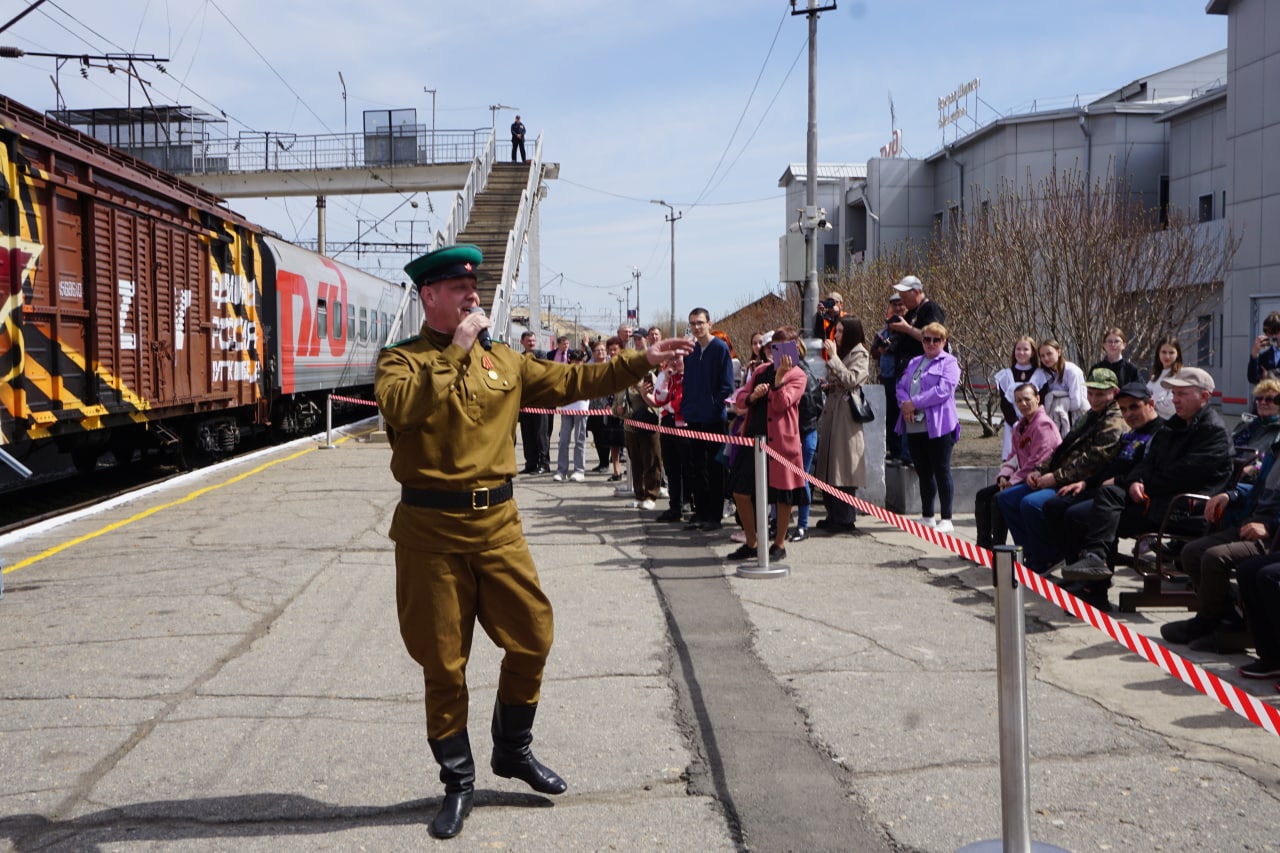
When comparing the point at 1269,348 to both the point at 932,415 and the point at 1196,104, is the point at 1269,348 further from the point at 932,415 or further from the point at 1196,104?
the point at 1196,104

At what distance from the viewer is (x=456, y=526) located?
4.13 meters

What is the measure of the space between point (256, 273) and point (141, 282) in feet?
17.2

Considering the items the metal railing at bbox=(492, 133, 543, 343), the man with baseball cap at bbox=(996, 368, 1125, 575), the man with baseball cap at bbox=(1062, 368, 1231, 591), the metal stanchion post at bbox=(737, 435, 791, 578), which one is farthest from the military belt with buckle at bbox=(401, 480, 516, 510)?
the metal railing at bbox=(492, 133, 543, 343)

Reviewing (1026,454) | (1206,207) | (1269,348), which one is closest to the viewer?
(1026,454)

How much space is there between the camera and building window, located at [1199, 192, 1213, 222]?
1415 inches

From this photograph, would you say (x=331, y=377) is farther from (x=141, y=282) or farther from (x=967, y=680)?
(x=967, y=680)

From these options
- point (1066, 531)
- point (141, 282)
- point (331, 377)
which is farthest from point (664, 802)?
point (331, 377)

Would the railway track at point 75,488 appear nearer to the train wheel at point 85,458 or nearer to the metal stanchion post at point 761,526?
the train wheel at point 85,458

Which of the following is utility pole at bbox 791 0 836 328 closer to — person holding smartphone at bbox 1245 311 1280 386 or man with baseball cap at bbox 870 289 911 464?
man with baseball cap at bbox 870 289 911 464

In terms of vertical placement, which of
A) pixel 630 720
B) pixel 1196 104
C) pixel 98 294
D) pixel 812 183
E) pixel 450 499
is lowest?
pixel 630 720

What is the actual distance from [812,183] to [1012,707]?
15676 mm

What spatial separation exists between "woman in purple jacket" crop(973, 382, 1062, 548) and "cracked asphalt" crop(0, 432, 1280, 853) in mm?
446

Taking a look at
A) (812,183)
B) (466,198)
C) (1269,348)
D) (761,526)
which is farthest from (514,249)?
(761,526)

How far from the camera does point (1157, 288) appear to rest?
16109mm
